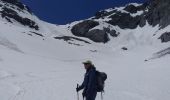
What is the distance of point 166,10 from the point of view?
335 ft

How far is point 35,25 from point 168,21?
4096cm

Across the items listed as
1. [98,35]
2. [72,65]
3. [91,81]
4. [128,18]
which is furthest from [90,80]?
[128,18]

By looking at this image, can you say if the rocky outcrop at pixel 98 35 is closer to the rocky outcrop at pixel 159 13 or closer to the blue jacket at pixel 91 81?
the rocky outcrop at pixel 159 13

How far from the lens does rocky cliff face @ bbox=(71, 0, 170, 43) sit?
104812 mm

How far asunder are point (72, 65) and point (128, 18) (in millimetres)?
82785

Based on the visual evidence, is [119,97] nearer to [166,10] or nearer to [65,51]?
[65,51]

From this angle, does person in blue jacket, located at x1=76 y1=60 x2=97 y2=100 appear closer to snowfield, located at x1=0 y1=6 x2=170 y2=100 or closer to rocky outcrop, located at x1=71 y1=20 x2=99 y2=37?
snowfield, located at x1=0 y1=6 x2=170 y2=100

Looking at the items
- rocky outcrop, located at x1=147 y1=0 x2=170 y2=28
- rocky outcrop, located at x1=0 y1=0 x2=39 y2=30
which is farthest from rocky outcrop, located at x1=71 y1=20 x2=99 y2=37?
rocky outcrop, located at x1=147 y1=0 x2=170 y2=28

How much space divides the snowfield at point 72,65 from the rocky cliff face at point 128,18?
334 cm

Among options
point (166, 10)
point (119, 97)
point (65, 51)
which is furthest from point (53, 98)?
point (166, 10)

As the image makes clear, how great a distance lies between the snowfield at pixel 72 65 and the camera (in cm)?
1720

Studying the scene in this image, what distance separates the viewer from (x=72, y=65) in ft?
159

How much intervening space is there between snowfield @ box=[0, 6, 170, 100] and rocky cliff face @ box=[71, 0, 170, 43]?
3340 mm

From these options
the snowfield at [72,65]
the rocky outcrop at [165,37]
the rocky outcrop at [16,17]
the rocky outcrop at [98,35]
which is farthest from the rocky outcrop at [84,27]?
the rocky outcrop at [165,37]
